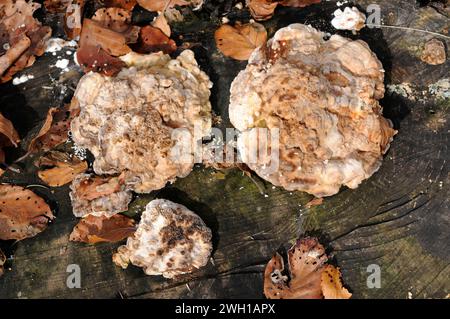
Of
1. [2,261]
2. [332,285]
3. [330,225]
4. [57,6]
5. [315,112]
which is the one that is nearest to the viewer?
[315,112]

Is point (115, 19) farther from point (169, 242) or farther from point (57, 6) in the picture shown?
point (169, 242)

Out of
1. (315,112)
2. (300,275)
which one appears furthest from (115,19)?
(300,275)

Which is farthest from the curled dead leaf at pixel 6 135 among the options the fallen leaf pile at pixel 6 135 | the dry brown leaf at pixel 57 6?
the dry brown leaf at pixel 57 6

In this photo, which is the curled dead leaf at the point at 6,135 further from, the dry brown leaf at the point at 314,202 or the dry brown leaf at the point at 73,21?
the dry brown leaf at the point at 314,202
